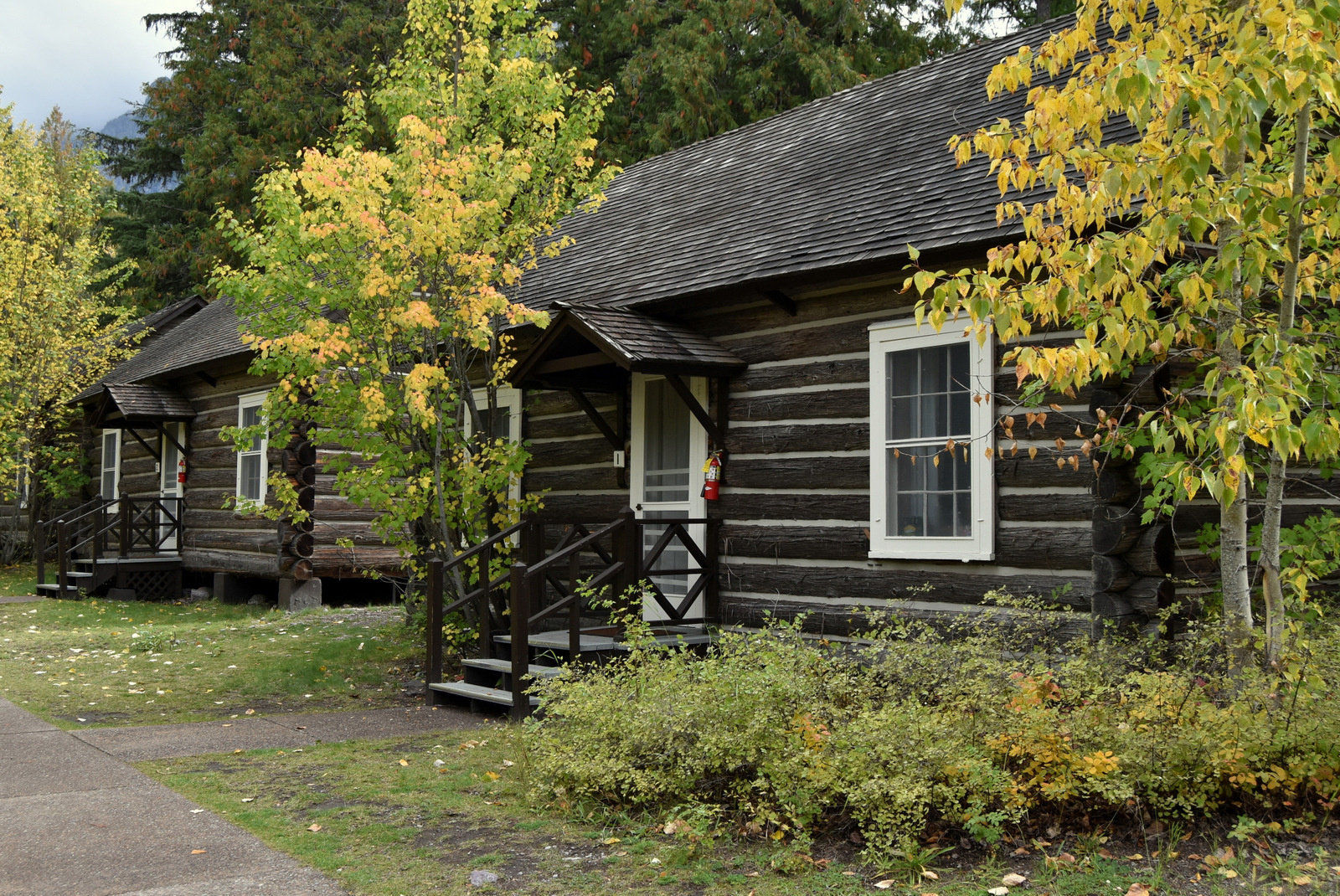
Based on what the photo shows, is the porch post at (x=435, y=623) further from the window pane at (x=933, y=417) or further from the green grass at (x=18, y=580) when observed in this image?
the green grass at (x=18, y=580)

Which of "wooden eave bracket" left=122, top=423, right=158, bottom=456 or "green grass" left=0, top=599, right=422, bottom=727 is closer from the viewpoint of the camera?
"green grass" left=0, top=599, right=422, bottom=727

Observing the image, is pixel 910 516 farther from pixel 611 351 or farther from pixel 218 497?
pixel 218 497

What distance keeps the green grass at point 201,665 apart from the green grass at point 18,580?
13.2ft

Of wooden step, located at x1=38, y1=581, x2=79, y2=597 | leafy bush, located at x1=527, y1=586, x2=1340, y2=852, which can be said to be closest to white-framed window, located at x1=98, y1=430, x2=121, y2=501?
wooden step, located at x1=38, y1=581, x2=79, y2=597

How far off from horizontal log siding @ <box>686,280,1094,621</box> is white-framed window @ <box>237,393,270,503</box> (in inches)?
400

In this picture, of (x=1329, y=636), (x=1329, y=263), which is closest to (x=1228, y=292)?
(x=1329, y=263)

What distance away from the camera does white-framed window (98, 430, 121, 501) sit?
23.8m

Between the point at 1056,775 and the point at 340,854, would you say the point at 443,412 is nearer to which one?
the point at 340,854

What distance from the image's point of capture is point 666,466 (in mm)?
10617

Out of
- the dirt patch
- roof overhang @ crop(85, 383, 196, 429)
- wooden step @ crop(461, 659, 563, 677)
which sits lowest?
the dirt patch

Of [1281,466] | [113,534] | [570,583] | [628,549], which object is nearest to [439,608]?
[570,583]

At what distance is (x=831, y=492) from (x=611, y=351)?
2061 millimetres

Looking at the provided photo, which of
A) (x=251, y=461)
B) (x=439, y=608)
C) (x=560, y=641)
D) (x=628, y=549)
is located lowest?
(x=560, y=641)

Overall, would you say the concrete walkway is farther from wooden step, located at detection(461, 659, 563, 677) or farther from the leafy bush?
the leafy bush
